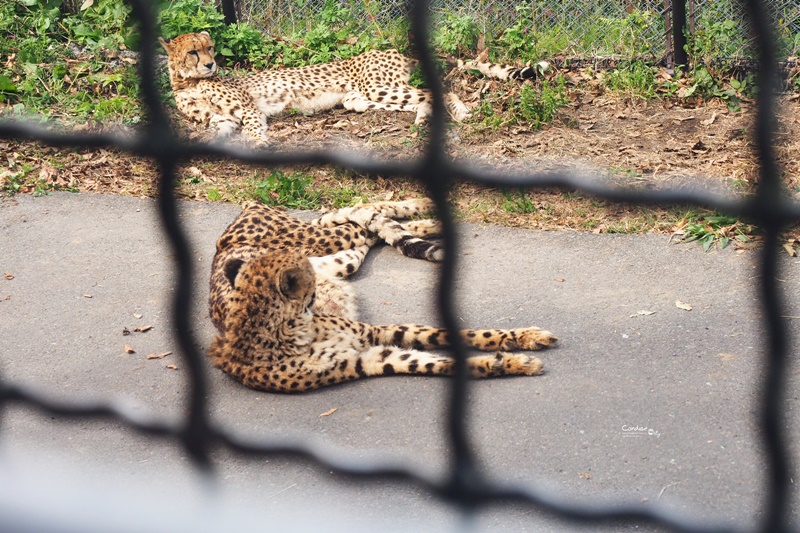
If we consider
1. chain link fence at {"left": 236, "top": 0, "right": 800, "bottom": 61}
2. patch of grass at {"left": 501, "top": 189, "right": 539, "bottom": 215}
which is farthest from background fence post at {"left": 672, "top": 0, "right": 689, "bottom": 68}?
patch of grass at {"left": 501, "top": 189, "right": 539, "bottom": 215}

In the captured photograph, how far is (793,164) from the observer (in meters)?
5.94

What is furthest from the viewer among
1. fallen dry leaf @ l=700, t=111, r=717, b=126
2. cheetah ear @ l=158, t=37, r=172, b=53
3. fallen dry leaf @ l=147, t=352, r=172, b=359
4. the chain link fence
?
cheetah ear @ l=158, t=37, r=172, b=53

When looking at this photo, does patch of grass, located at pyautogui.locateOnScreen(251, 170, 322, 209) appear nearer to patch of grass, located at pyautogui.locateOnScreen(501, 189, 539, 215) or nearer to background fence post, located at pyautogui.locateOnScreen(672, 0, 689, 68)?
patch of grass, located at pyautogui.locateOnScreen(501, 189, 539, 215)

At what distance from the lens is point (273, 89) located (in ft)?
26.7

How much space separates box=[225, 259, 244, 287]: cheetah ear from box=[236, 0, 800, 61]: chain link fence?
153 inches

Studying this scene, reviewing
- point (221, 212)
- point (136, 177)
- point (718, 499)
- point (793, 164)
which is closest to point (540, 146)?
point (793, 164)

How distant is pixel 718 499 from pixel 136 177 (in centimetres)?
468

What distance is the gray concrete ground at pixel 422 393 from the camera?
3092 mm

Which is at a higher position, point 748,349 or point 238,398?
point 748,349

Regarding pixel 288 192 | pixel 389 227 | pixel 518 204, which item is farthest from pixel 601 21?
pixel 389 227

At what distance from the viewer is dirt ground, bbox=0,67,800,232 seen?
576 cm

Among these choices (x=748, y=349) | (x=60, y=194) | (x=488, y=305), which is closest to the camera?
(x=748, y=349)

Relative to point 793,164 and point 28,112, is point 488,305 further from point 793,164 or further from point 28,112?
point 28,112

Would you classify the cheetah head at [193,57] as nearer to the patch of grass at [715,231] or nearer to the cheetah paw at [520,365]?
the patch of grass at [715,231]
